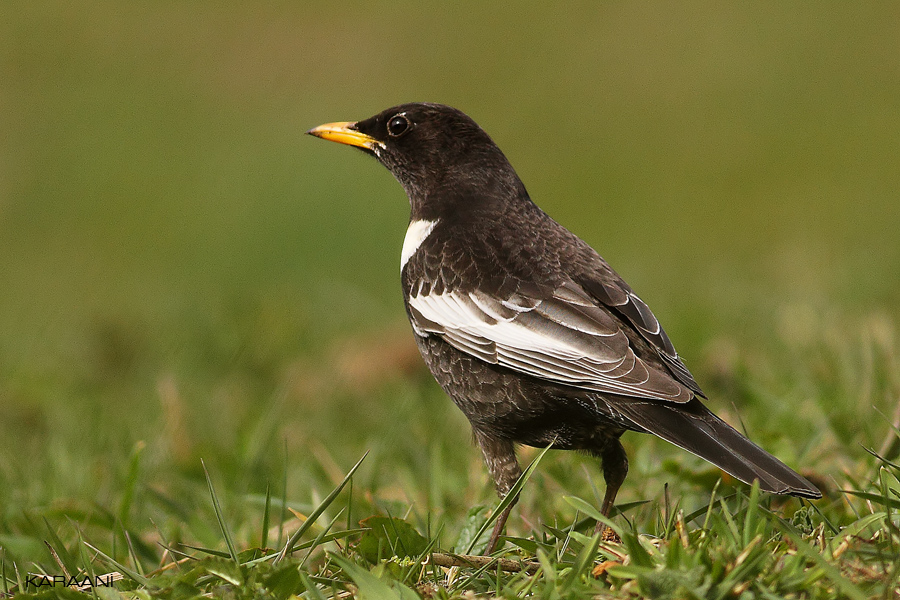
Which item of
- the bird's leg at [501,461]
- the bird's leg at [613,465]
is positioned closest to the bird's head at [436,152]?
the bird's leg at [501,461]

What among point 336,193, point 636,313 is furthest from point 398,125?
point 336,193

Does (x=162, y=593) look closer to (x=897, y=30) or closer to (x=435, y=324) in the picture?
(x=435, y=324)

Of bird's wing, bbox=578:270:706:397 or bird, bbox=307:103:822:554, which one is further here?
bird's wing, bbox=578:270:706:397

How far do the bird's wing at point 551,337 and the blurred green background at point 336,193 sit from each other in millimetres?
1230

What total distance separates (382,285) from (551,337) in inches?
321

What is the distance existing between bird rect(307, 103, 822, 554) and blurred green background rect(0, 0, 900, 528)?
1.14m

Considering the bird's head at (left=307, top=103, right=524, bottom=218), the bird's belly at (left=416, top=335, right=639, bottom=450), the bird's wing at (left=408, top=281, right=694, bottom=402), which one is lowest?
the bird's belly at (left=416, top=335, right=639, bottom=450)

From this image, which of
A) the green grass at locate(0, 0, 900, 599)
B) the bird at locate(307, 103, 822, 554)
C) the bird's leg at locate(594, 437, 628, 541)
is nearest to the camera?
the green grass at locate(0, 0, 900, 599)

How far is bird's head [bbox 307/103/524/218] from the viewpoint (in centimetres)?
482

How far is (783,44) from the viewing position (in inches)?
762

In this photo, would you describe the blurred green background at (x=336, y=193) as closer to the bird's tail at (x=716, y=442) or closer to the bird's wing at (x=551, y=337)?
the bird's wing at (x=551, y=337)

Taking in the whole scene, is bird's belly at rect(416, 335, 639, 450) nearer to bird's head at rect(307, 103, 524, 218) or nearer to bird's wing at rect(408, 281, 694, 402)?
bird's wing at rect(408, 281, 694, 402)

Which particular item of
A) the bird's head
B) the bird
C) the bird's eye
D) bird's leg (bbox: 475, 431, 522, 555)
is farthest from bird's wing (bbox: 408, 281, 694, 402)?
the bird's eye

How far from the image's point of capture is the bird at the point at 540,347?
3.52m
